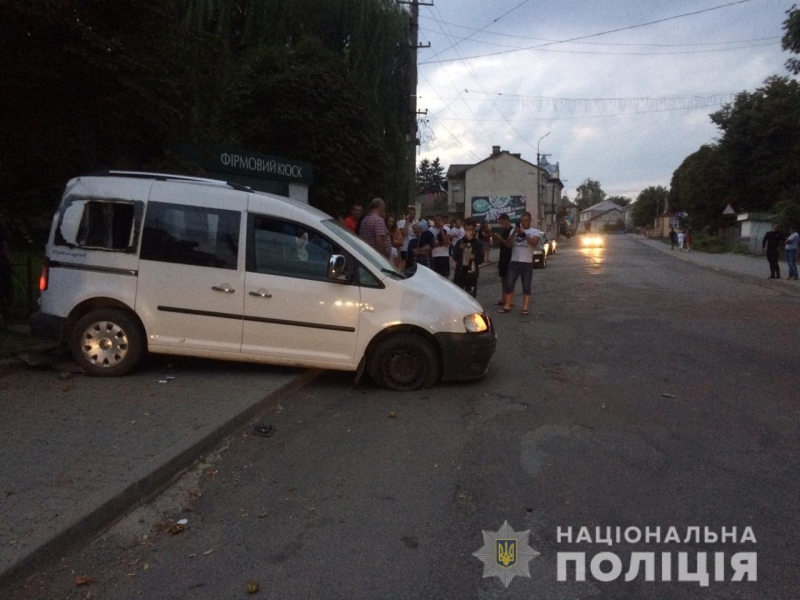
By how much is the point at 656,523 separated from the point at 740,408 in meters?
2.89

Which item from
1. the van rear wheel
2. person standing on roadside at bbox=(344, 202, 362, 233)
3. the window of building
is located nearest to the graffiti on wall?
person standing on roadside at bbox=(344, 202, 362, 233)

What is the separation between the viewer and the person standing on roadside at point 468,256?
38.9ft

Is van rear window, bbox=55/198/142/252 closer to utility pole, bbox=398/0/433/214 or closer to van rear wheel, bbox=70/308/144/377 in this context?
van rear wheel, bbox=70/308/144/377

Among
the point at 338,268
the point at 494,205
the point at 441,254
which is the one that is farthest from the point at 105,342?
the point at 494,205

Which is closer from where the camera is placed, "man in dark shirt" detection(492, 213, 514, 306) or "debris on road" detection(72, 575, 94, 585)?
"debris on road" detection(72, 575, 94, 585)

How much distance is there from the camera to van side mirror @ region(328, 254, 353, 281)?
6.73m

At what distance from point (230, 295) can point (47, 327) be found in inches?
74.4

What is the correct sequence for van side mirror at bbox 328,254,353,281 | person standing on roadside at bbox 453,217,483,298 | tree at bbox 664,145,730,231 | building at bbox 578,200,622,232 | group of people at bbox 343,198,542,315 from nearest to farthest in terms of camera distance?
1. van side mirror at bbox 328,254,353,281
2. group of people at bbox 343,198,542,315
3. person standing on roadside at bbox 453,217,483,298
4. tree at bbox 664,145,730,231
5. building at bbox 578,200,622,232

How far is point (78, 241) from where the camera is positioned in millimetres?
7027

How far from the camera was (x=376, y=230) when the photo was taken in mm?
10484

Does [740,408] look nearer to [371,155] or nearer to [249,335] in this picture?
[249,335]

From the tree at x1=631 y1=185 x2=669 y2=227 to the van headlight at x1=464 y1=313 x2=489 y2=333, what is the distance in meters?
129

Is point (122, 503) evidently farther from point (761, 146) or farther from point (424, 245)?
point (761, 146)

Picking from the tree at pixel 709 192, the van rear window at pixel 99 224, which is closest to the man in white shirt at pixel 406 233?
the van rear window at pixel 99 224
